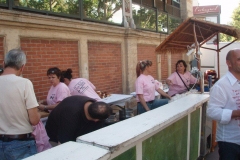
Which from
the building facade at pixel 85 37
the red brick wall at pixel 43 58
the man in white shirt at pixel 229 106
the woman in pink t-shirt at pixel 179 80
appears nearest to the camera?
the man in white shirt at pixel 229 106

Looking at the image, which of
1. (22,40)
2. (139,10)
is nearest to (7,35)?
(22,40)

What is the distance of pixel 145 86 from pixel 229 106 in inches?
87.1

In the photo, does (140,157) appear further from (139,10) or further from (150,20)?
(150,20)

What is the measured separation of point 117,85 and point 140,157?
5.59 meters

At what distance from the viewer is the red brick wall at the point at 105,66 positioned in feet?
21.7

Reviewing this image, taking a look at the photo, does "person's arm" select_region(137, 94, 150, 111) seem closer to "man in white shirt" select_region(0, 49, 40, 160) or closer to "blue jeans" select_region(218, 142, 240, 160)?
"blue jeans" select_region(218, 142, 240, 160)

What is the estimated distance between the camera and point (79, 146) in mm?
1708

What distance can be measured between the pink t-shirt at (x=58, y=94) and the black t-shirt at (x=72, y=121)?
108 centimetres

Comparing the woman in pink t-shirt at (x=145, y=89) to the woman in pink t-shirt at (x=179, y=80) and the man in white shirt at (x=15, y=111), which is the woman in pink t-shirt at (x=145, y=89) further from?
the man in white shirt at (x=15, y=111)

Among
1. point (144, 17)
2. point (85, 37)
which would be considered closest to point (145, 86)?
point (85, 37)

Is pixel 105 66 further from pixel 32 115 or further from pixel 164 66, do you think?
pixel 32 115

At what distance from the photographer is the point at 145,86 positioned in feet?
15.7

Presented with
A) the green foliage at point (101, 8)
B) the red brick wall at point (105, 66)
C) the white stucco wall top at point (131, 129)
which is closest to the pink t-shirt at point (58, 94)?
the white stucco wall top at point (131, 129)

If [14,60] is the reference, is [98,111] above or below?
below
